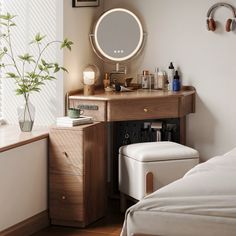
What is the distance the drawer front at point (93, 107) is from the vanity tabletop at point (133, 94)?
0.11 feet

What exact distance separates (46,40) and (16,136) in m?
0.79

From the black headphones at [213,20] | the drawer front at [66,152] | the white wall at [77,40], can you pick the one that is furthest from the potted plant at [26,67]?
the black headphones at [213,20]

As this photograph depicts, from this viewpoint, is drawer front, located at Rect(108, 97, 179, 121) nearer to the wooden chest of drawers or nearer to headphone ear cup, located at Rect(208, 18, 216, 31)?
the wooden chest of drawers

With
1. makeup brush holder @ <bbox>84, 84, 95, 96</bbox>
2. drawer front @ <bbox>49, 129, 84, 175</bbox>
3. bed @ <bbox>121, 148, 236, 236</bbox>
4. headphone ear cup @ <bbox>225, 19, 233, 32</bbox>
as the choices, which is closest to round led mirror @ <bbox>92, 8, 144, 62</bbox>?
makeup brush holder @ <bbox>84, 84, 95, 96</bbox>

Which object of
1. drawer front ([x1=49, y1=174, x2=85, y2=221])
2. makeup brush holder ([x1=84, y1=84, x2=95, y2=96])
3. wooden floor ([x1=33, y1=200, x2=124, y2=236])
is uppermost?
makeup brush holder ([x1=84, y1=84, x2=95, y2=96])

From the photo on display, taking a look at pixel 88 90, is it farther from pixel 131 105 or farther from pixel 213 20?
pixel 213 20

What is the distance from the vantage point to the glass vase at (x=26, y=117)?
15.1 ft

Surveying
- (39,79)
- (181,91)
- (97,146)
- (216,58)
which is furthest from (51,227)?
(216,58)

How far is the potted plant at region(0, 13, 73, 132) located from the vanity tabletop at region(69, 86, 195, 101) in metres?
0.26

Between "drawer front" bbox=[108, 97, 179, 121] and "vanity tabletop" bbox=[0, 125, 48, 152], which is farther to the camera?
"drawer front" bbox=[108, 97, 179, 121]

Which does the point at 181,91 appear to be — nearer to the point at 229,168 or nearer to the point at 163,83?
the point at 163,83

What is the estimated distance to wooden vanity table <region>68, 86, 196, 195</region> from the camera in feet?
15.4

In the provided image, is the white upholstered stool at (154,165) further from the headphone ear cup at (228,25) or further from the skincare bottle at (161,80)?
the headphone ear cup at (228,25)

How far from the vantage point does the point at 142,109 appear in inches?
188
